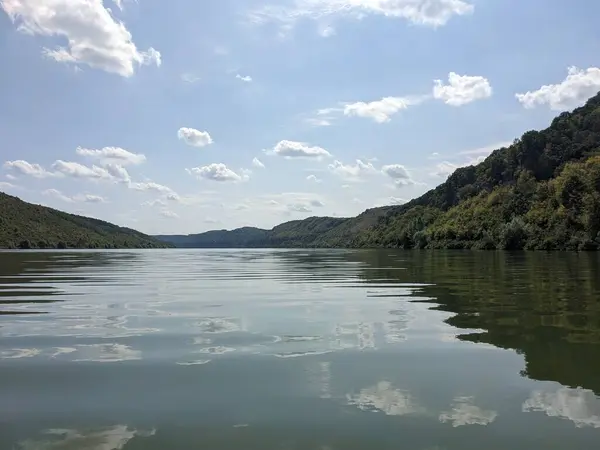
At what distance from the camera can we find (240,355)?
11.3 meters

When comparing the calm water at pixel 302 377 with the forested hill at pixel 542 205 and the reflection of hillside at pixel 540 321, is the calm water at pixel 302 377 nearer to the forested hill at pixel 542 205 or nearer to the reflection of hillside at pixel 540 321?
the reflection of hillside at pixel 540 321

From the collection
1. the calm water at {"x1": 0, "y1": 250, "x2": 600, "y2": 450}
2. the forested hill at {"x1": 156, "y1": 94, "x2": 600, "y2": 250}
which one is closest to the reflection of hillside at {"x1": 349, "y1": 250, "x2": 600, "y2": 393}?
the calm water at {"x1": 0, "y1": 250, "x2": 600, "y2": 450}

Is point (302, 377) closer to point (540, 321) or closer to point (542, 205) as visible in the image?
point (540, 321)

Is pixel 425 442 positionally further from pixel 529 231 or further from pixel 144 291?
pixel 529 231

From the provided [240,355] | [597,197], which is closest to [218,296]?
[240,355]

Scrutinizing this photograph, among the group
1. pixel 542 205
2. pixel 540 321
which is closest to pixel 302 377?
pixel 540 321

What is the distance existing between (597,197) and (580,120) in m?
114


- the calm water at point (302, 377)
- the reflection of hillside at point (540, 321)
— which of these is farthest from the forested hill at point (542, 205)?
the calm water at point (302, 377)

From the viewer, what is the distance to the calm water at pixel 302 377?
6811mm

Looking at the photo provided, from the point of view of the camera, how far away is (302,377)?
944 cm

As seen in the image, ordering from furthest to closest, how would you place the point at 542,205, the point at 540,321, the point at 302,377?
the point at 542,205 < the point at 540,321 < the point at 302,377

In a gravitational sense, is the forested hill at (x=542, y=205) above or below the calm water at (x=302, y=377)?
above

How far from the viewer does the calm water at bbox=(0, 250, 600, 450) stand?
6811mm

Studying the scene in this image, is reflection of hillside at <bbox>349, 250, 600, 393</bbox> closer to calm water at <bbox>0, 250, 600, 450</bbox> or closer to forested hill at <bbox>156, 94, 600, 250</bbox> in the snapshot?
calm water at <bbox>0, 250, 600, 450</bbox>
